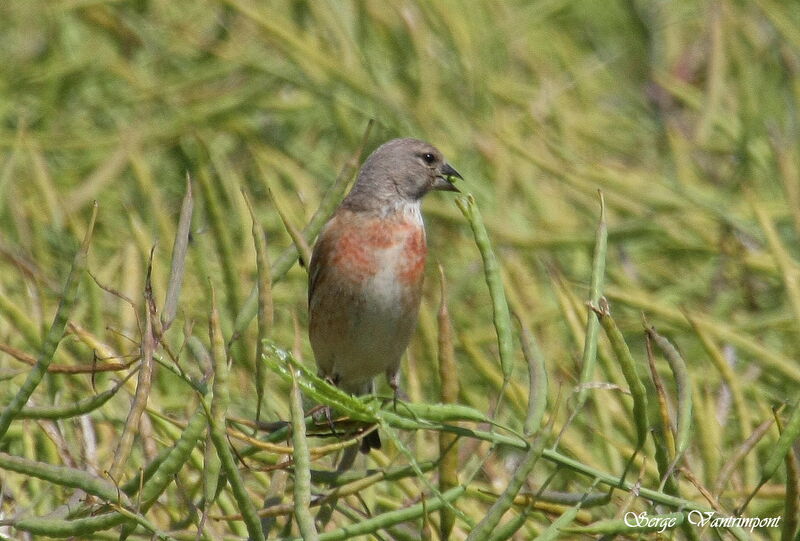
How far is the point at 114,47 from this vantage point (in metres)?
6.70

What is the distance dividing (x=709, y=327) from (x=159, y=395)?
1.74 meters

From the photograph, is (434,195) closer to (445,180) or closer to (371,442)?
(445,180)

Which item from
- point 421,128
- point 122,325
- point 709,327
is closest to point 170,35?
point 421,128

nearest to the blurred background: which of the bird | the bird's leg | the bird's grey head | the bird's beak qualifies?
the bird

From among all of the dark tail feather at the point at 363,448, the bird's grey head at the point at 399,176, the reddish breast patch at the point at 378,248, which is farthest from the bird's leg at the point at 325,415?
the bird's grey head at the point at 399,176

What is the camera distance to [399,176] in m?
4.25

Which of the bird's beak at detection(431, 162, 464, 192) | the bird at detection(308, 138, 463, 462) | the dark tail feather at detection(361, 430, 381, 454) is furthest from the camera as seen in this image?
the bird's beak at detection(431, 162, 464, 192)

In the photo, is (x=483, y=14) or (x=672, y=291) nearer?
(x=672, y=291)

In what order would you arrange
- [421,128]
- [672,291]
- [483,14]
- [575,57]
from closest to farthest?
[672,291]
[421,128]
[483,14]
[575,57]

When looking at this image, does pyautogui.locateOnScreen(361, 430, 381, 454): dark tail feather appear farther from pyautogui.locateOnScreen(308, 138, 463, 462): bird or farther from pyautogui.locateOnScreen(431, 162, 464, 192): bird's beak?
pyautogui.locateOnScreen(431, 162, 464, 192): bird's beak

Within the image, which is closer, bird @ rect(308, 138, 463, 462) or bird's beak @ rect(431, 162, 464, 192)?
bird @ rect(308, 138, 463, 462)

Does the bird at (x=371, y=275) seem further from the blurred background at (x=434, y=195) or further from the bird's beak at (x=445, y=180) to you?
the blurred background at (x=434, y=195)

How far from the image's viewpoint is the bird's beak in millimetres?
4391

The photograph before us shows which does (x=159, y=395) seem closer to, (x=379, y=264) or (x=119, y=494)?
(x=379, y=264)
